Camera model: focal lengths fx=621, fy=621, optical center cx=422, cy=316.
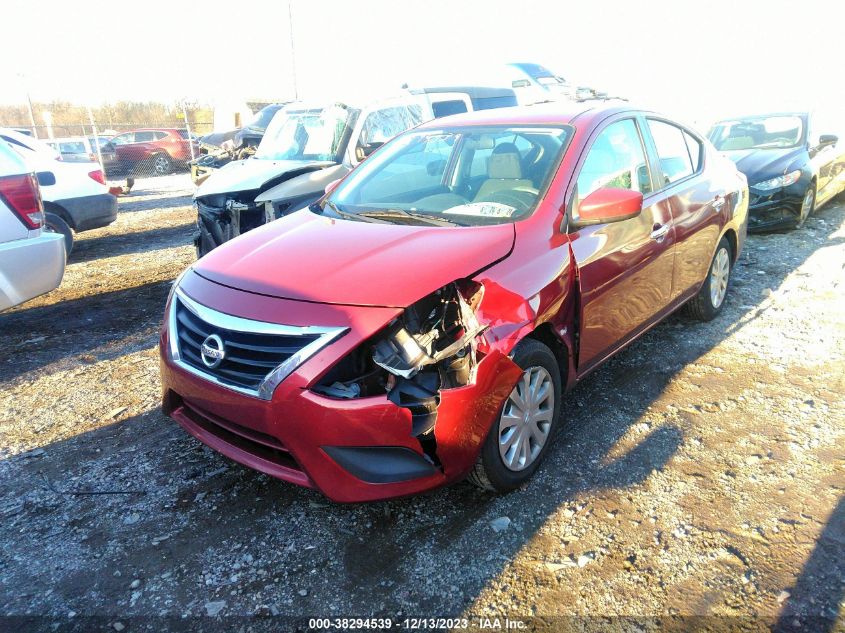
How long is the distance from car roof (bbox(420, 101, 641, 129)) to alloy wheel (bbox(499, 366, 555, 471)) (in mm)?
1581

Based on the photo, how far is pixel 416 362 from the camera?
2.52 metres

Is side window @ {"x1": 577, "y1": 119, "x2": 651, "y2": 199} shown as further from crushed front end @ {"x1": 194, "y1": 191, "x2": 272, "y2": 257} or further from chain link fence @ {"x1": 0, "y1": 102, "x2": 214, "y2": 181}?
chain link fence @ {"x1": 0, "y1": 102, "x2": 214, "y2": 181}

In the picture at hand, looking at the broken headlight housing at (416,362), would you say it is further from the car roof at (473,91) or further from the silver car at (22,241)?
the car roof at (473,91)

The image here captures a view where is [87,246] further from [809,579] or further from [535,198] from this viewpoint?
[809,579]

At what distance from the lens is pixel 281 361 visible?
8.23 ft

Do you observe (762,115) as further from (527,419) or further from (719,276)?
(527,419)

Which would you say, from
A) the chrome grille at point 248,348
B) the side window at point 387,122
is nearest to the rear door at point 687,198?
the chrome grille at point 248,348

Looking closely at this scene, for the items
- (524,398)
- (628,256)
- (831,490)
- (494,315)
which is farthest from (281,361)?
(831,490)

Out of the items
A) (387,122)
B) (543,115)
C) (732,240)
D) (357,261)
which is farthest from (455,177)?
(387,122)

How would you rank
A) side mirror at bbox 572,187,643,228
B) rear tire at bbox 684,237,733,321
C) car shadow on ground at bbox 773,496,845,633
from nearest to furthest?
car shadow on ground at bbox 773,496,845,633 → side mirror at bbox 572,187,643,228 → rear tire at bbox 684,237,733,321

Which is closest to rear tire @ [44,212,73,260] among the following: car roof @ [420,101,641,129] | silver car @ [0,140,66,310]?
silver car @ [0,140,66,310]

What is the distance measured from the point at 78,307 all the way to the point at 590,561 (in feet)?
18.2

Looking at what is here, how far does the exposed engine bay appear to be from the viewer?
2514 mm

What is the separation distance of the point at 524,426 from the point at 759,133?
27.1ft
